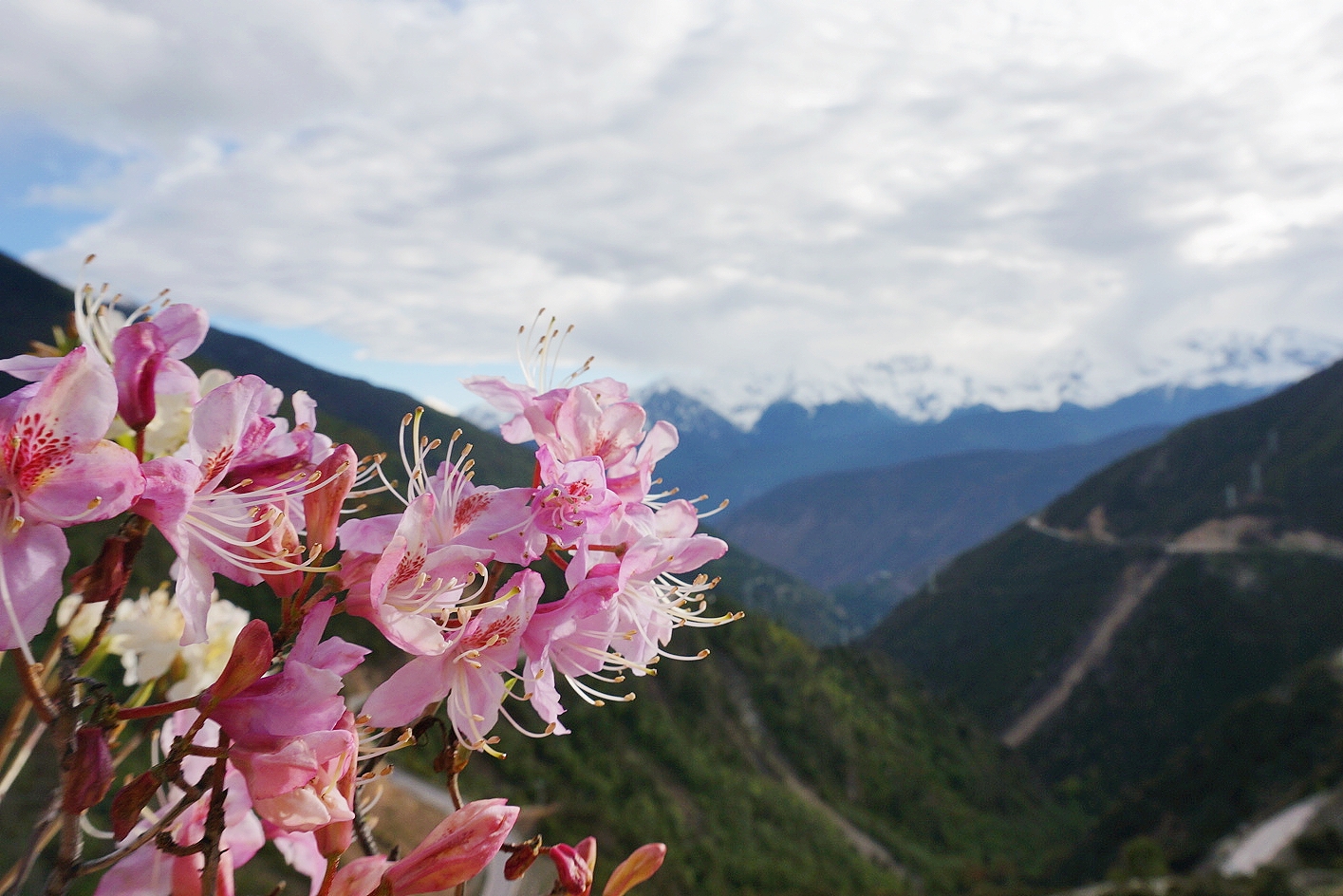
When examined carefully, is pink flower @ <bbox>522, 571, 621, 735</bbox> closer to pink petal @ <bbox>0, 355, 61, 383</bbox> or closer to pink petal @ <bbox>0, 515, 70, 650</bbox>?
pink petal @ <bbox>0, 515, 70, 650</bbox>

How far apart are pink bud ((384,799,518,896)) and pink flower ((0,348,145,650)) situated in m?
0.49

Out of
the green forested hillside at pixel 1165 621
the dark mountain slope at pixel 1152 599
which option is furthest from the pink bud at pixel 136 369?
the dark mountain slope at pixel 1152 599

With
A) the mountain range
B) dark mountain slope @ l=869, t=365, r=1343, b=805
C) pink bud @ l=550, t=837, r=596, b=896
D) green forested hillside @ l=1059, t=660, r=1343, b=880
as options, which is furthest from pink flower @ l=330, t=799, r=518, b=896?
dark mountain slope @ l=869, t=365, r=1343, b=805

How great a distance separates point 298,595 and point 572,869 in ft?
1.67

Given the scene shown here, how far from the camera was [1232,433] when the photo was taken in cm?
11825

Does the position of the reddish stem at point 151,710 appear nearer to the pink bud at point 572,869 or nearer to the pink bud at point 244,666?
the pink bud at point 244,666

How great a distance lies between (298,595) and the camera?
1.12 metres

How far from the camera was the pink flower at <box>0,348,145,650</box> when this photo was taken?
92cm

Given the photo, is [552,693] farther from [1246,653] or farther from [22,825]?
[1246,653]

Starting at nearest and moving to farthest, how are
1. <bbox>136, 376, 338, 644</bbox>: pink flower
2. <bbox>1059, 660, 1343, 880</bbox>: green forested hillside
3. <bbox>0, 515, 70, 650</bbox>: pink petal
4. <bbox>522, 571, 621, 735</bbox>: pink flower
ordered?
<bbox>0, 515, 70, 650</bbox>: pink petal → <bbox>136, 376, 338, 644</bbox>: pink flower → <bbox>522, 571, 621, 735</bbox>: pink flower → <bbox>1059, 660, 1343, 880</bbox>: green forested hillside

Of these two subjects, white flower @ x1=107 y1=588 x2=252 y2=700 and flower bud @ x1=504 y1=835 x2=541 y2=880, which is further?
white flower @ x1=107 y1=588 x2=252 y2=700

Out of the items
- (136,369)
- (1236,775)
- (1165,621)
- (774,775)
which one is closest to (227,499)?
(136,369)

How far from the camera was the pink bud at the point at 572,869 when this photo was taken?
3.89 ft

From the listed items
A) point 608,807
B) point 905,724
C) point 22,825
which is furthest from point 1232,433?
point 22,825
